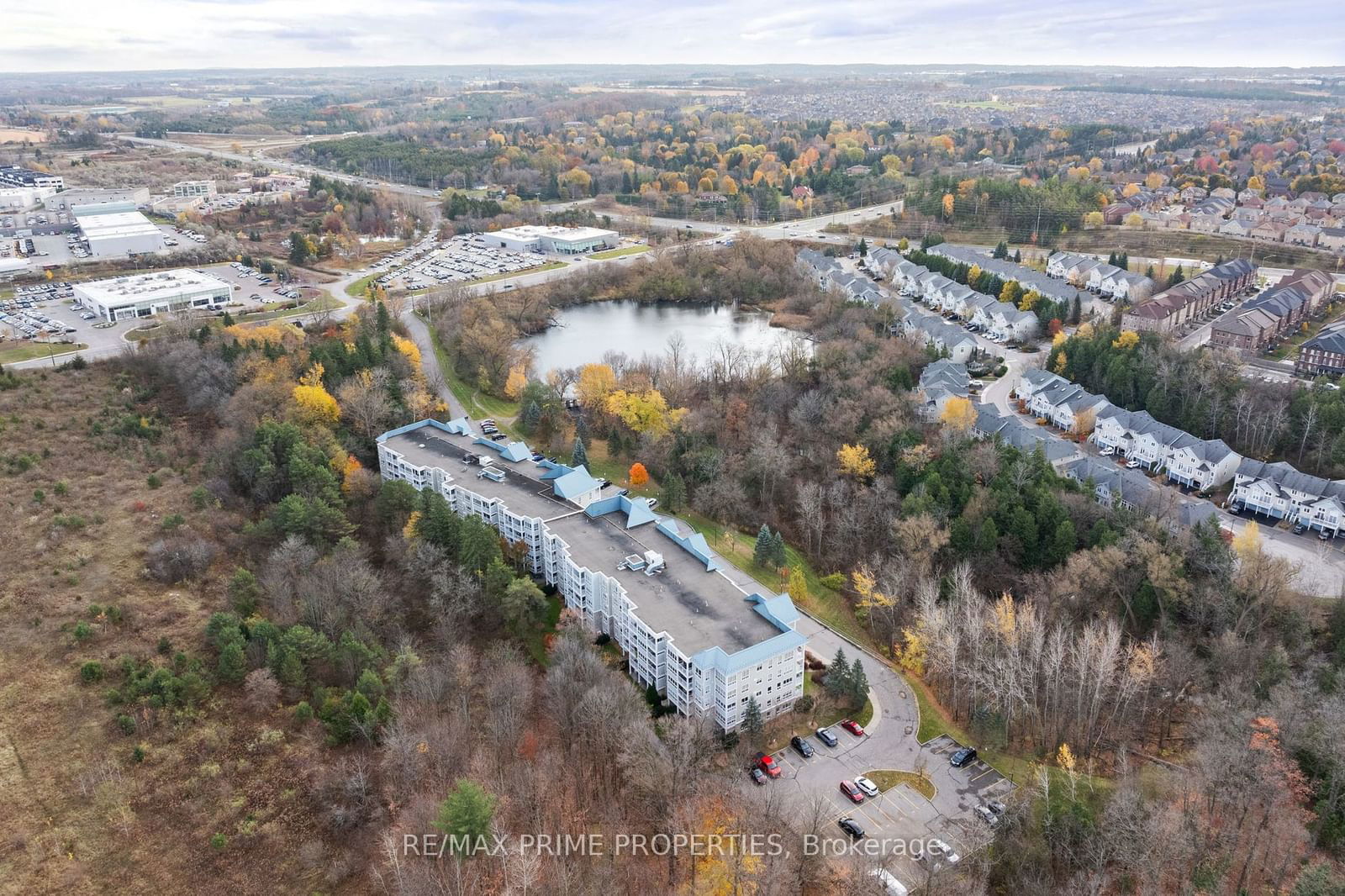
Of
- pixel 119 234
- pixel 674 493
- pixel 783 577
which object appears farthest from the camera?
pixel 119 234

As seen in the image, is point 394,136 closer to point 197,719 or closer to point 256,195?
point 256,195

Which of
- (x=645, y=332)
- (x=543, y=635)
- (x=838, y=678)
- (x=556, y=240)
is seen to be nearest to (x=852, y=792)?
(x=838, y=678)

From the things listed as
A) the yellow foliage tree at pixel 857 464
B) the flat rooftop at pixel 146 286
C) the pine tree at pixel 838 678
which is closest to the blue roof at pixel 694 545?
the pine tree at pixel 838 678

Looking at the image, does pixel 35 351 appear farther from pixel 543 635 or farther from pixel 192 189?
pixel 192 189

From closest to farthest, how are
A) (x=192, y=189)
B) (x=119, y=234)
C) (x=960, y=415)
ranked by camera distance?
(x=960, y=415)
(x=119, y=234)
(x=192, y=189)

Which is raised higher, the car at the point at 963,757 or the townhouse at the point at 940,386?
the townhouse at the point at 940,386

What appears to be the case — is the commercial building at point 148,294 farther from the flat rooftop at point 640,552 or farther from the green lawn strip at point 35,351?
the flat rooftop at point 640,552

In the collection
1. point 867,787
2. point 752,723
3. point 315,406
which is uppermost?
point 315,406
